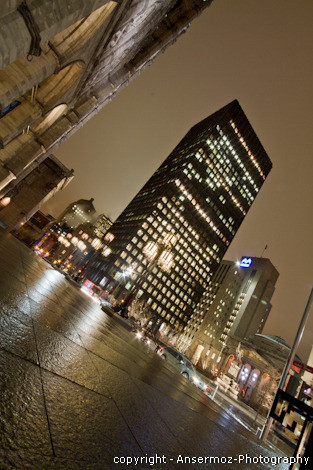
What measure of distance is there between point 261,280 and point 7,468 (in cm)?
8811

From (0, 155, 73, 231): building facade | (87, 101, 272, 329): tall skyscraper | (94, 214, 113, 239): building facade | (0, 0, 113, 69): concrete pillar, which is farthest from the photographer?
(94, 214, 113, 239): building facade

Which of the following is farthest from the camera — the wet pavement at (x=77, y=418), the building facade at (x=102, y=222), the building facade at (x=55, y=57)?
the building facade at (x=102, y=222)

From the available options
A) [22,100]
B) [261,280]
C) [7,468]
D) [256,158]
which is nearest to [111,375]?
[7,468]

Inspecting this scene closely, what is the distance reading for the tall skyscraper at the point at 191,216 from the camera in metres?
A: 81.8

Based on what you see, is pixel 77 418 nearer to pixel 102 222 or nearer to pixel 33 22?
pixel 33 22

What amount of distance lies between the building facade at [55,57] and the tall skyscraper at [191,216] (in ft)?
197

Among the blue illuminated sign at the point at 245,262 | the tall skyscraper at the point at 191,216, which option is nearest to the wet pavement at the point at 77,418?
the tall skyscraper at the point at 191,216

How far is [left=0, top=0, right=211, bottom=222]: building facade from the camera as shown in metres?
5.19

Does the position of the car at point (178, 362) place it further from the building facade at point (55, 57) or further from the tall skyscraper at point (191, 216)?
the tall skyscraper at point (191, 216)

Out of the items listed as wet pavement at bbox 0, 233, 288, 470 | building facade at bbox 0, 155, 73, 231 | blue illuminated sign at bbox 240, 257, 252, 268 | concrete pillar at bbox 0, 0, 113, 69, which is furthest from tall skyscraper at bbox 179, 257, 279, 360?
concrete pillar at bbox 0, 0, 113, 69

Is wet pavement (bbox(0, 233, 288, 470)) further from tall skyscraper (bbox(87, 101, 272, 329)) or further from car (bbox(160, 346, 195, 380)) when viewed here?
tall skyscraper (bbox(87, 101, 272, 329))

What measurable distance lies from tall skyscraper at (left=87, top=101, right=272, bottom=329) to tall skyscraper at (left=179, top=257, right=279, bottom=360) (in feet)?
23.5

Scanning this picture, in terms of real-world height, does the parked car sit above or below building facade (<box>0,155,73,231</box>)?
below

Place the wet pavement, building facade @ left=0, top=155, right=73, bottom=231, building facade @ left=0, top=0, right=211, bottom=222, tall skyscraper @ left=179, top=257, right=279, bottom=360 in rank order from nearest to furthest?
1. the wet pavement
2. building facade @ left=0, top=0, right=211, bottom=222
3. building facade @ left=0, top=155, right=73, bottom=231
4. tall skyscraper @ left=179, top=257, right=279, bottom=360
